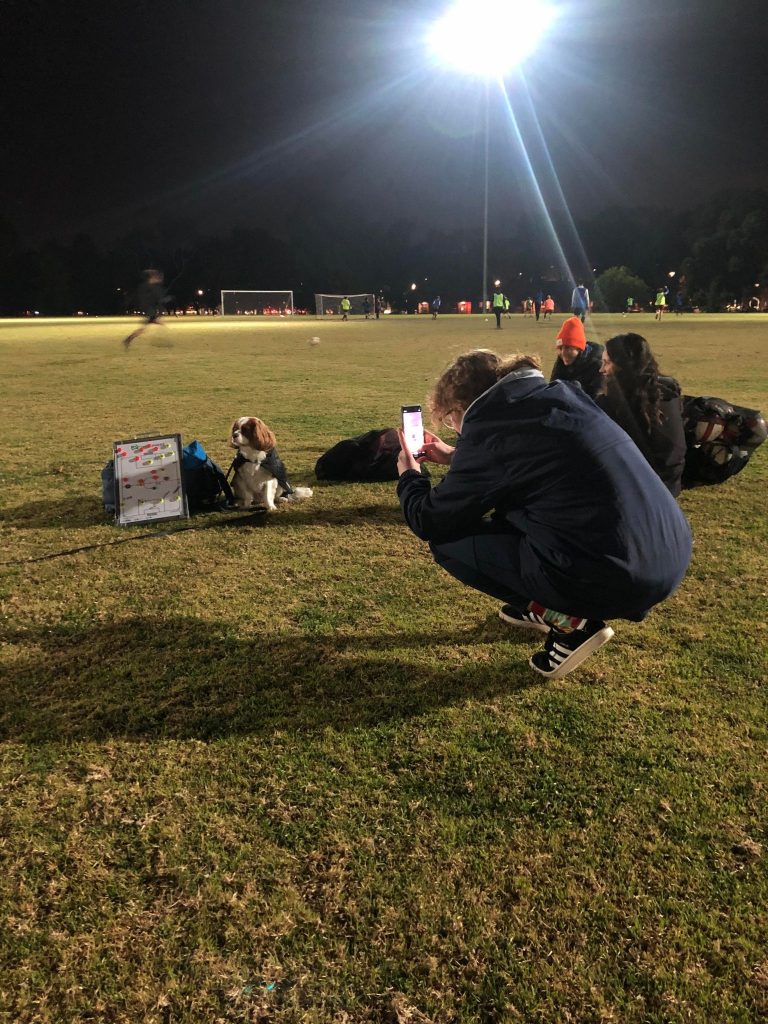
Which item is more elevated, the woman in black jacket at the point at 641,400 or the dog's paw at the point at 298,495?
the woman in black jacket at the point at 641,400

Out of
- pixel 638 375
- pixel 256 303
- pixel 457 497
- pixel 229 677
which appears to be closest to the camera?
pixel 457 497

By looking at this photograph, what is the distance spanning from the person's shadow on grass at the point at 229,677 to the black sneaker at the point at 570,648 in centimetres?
14

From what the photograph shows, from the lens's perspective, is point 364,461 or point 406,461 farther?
point 364,461

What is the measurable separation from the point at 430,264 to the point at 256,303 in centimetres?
4590

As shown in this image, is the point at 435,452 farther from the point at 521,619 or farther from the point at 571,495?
the point at 521,619

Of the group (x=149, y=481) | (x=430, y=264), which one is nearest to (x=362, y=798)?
(x=149, y=481)

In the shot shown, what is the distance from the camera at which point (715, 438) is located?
6.23 metres

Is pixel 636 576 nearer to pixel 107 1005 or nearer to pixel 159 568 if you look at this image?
pixel 107 1005

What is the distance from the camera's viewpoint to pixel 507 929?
202 centimetres

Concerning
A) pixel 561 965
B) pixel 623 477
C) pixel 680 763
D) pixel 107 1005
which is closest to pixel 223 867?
pixel 107 1005

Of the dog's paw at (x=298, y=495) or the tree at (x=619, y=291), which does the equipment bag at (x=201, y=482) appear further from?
the tree at (x=619, y=291)

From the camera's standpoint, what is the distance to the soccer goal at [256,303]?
73.9 metres

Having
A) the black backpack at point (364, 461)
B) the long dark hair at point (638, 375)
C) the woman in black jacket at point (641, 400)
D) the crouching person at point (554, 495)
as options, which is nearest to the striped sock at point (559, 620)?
the crouching person at point (554, 495)

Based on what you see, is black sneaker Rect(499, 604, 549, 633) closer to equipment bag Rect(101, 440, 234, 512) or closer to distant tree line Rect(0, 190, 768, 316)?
equipment bag Rect(101, 440, 234, 512)
